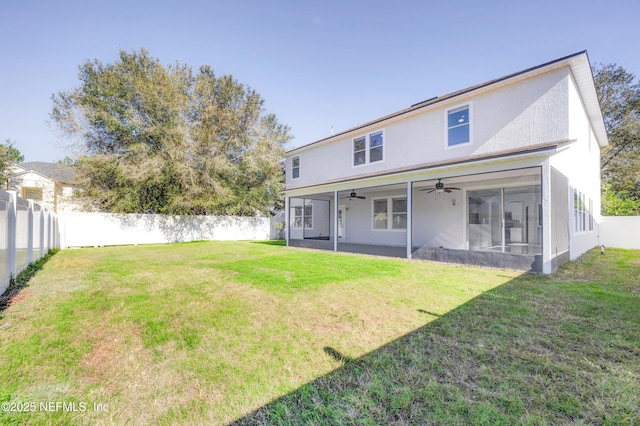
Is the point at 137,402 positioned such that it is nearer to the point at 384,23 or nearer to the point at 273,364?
the point at 273,364

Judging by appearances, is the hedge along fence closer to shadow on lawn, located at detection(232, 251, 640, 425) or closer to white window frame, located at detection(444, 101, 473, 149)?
white window frame, located at detection(444, 101, 473, 149)

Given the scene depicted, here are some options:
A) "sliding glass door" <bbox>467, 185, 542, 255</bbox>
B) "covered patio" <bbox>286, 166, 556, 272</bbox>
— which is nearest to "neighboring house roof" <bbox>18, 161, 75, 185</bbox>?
"covered patio" <bbox>286, 166, 556, 272</bbox>

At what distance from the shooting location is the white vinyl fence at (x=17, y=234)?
5242 mm

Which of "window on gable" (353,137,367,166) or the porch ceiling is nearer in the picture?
the porch ceiling

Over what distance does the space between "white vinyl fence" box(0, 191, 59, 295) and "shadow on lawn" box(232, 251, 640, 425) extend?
6.21 metres

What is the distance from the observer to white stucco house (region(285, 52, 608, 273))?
25.7ft

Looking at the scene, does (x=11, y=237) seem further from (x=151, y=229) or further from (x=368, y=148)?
(x=151, y=229)

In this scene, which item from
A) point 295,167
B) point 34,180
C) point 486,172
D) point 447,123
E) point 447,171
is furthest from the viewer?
point 34,180

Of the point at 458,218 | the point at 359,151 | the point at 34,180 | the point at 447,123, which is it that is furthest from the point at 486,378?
the point at 34,180

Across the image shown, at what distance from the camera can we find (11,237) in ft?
18.9

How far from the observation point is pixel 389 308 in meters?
4.51

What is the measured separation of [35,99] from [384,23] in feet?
63.5

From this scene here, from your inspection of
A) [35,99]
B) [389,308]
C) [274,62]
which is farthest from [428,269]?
[35,99]

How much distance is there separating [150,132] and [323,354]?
1786cm
